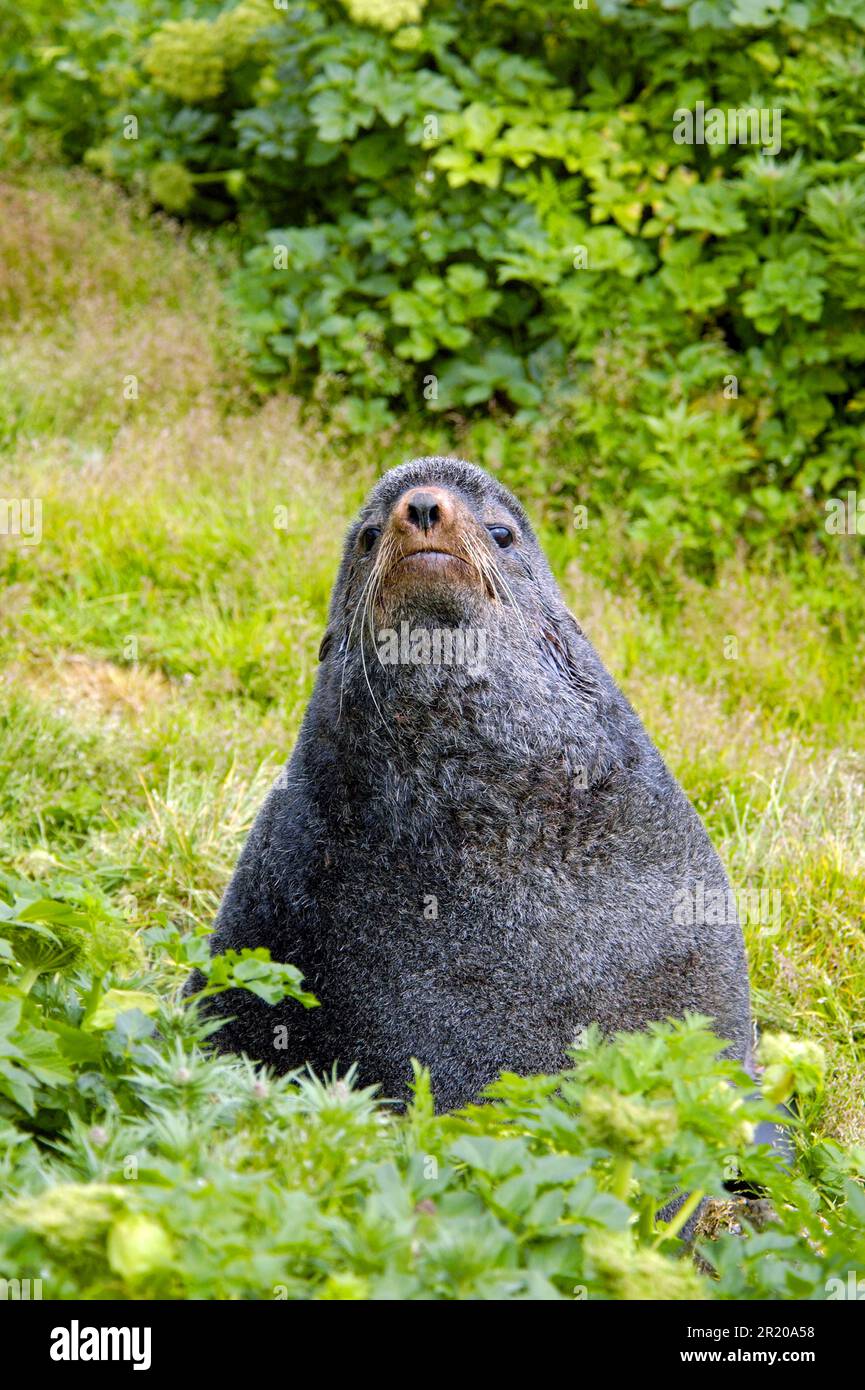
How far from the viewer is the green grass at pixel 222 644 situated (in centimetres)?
529

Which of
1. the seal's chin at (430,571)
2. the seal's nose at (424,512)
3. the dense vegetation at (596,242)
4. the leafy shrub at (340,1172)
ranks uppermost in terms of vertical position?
the dense vegetation at (596,242)

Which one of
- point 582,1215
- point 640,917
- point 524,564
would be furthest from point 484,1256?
point 524,564

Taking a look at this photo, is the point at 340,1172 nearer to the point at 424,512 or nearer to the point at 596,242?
the point at 424,512

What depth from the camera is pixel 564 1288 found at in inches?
85.0

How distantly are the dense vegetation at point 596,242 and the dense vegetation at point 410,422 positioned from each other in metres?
0.02

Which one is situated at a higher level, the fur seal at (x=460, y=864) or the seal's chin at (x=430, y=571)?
the seal's chin at (x=430, y=571)

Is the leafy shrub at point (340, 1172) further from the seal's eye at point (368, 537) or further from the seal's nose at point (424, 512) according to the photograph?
the seal's eye at point (368, 537)

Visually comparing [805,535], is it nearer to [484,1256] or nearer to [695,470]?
[695,470]

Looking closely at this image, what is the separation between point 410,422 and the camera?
8.45m

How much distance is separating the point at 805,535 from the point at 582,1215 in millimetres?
6004

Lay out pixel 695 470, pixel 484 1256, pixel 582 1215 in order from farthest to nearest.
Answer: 1. pixel 695 470
2. pixel 582 1215
3. pixel 484 1256

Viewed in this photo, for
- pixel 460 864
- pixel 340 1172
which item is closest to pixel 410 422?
pixel 460 864

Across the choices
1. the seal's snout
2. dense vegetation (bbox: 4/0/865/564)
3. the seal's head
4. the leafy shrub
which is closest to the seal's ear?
the seal's head

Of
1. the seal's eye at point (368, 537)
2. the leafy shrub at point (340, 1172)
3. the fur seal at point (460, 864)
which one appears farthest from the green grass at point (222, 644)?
the leafy shrub at point (340, 1172)
